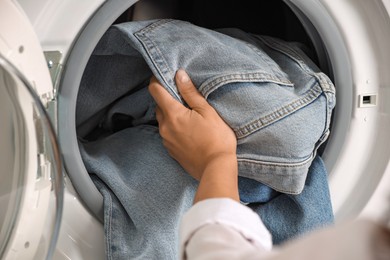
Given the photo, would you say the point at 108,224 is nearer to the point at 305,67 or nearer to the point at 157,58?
the point at 157,58

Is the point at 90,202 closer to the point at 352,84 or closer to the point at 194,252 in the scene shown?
the point at 194,252

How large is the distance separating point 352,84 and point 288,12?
0.24 metres

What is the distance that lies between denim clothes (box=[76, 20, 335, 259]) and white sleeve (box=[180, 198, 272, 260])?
8.7 inches

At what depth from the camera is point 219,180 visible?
2.29 feet

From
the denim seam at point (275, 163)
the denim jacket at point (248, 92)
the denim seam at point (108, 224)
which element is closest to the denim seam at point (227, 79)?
the denim jacket at point (248, 92)

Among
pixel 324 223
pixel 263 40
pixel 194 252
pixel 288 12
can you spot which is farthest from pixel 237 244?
pixel 288 12

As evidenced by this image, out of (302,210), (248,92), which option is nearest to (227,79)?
(248,92)

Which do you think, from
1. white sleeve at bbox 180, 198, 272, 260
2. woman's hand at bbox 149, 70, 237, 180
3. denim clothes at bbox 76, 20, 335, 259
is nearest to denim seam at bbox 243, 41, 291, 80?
denim clothes at bbox 76, 20, 335, 259

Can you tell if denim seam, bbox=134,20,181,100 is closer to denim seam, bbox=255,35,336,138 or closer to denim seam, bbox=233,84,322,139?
denim seam, bbox=233,84,322,139

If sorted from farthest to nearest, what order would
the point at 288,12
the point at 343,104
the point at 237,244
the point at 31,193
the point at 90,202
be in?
the point at 288,12, the point at 343,104, the point at 90,202, the point at 31,193, the point at 237,244

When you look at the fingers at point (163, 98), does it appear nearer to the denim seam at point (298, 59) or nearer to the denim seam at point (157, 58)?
the denim seam at point (157, 58)

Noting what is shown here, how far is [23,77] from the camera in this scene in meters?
0.58

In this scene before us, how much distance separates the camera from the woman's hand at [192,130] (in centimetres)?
78

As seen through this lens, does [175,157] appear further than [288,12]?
No
